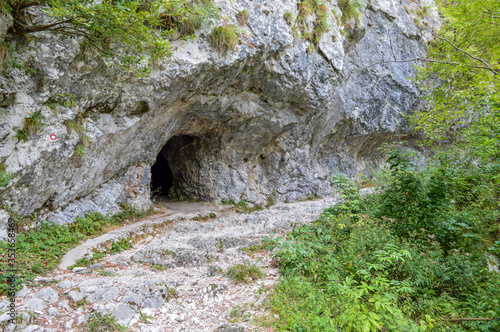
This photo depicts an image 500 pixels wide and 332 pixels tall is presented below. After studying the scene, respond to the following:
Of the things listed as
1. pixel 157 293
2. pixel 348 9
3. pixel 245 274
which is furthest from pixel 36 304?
pixel 348 9

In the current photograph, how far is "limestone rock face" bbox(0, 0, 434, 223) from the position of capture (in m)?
6.18

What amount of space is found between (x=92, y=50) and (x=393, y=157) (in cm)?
713

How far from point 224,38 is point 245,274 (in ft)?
24.1

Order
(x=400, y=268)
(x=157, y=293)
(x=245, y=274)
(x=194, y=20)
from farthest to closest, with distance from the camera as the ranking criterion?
(x=194, y=20)
(x=245, y=274)
(x=157, y=293)
(x=400, y=268)

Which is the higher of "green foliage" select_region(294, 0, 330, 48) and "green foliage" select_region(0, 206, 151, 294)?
"green foliage" select_region(294, 0, 330, 48)

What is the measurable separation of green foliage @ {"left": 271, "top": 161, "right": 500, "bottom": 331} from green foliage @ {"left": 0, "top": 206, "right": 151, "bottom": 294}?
396cm

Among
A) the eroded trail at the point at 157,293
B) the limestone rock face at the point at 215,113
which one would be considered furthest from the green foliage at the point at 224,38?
the eroded trail at the point at 157,293

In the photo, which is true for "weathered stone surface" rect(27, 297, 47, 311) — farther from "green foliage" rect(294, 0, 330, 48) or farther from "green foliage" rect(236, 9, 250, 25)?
"green foliage" rect(294, 0, 330, 48)

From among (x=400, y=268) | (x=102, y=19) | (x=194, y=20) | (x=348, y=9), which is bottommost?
(x=400, y=268)

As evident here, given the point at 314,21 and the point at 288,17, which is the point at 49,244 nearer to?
the point at 288,17

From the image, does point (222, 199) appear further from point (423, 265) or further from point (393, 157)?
point (423, 265)

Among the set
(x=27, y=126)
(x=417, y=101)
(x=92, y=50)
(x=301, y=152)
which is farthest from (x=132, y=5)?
(x=417, y=101)

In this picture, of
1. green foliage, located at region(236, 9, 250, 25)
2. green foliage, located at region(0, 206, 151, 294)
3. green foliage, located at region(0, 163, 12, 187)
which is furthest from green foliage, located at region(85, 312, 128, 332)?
green foliage, located at region(236, 9, 250, 25)

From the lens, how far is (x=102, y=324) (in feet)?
11.3
